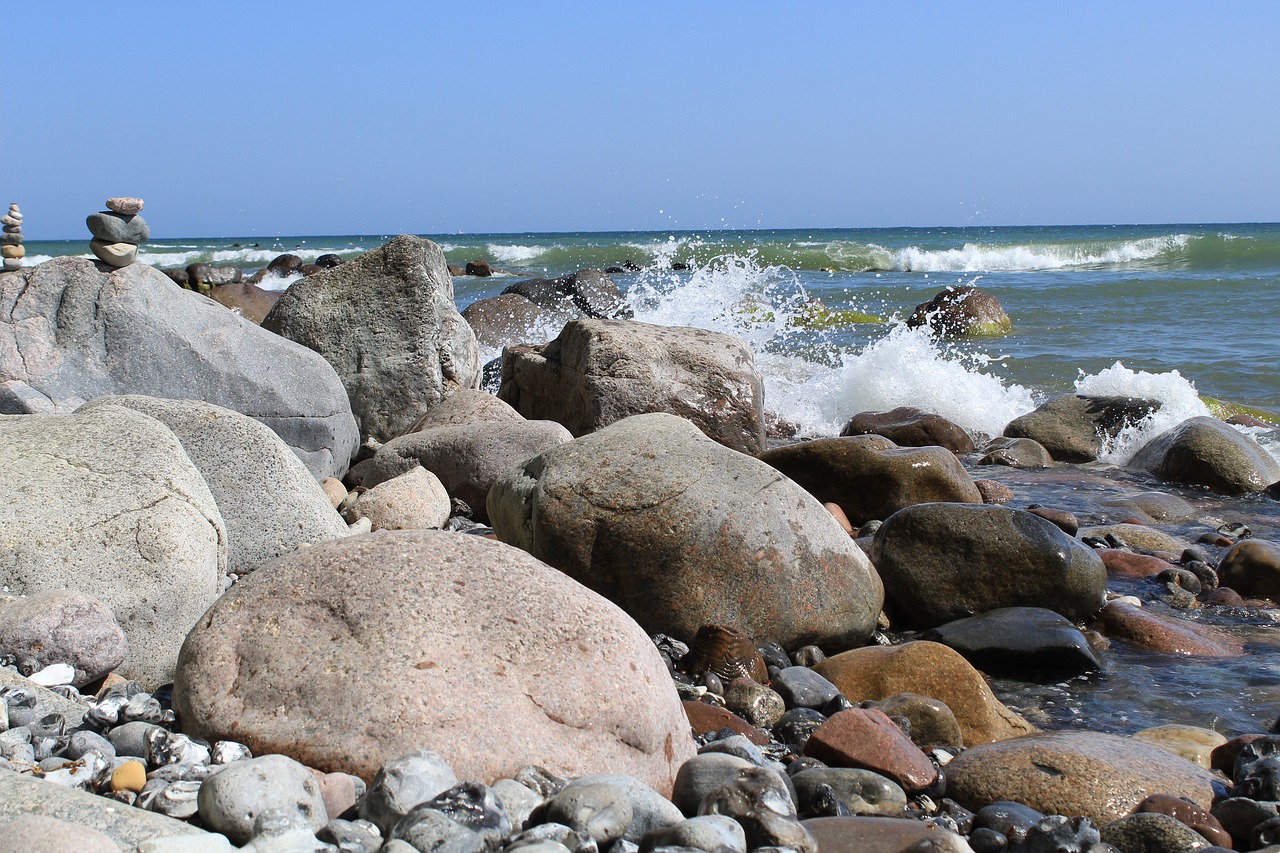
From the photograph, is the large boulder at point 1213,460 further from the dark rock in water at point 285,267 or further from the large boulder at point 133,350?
the dark rock in water at point 285,267

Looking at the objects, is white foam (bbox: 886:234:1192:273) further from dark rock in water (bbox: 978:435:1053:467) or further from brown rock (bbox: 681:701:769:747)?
brown rock (bbox: 681:701:769:747)

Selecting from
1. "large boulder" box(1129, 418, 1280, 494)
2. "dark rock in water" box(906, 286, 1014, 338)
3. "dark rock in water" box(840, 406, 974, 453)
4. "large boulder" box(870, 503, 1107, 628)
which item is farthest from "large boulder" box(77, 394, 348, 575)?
"dark rock in water" box(906, 286, 1014, 338)

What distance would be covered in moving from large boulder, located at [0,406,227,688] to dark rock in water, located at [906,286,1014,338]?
15.0 metres

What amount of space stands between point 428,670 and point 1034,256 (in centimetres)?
4108

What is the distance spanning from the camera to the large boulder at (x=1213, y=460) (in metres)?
8.09

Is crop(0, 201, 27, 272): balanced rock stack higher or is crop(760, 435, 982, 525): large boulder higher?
crop(0, 201, 27, 272): balanced rock stack

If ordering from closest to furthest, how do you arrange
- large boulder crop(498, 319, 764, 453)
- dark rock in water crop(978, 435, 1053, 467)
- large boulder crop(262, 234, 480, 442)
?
large boulder crop(498, 319, 764, 453), large boulder crop(262, 234, 480, 442), dark rock in water crop(978, 435, 1053, 467)

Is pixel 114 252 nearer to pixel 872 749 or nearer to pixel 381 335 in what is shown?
pixel 381 335

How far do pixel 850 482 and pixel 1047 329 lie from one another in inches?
487

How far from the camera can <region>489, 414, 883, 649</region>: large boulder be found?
4.51 m

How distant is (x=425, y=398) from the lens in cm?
813

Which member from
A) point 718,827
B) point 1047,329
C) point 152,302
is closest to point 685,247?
point 1047,329

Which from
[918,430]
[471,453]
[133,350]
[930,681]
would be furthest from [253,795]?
[918,430]

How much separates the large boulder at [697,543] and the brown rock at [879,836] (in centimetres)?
165
